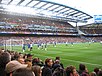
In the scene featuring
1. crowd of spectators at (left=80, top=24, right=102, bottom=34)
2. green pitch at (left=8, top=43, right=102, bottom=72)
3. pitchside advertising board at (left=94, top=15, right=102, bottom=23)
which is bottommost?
crowd of spectators at (left=80, top=24, right=102, bottom=34)

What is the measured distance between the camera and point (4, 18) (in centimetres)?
7950

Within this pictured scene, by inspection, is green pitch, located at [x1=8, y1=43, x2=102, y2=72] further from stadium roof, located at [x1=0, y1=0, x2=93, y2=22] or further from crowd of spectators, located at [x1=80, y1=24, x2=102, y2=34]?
crowd of spectators, located at [x1=80, y1=24, x2=102, y2=34]

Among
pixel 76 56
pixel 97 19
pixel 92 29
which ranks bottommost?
pixel 92 29

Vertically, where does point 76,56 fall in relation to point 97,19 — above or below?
below

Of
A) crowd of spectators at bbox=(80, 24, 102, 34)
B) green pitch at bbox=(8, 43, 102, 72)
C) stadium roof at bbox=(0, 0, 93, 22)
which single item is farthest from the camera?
crowd of spectators at bbox=(80, 24, 102, 34)

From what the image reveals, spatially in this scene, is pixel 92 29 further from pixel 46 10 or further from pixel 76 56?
pixel 76 56

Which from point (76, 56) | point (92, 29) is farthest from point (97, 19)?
point (76, 56)

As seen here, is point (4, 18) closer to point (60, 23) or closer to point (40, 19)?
point (40, 19)

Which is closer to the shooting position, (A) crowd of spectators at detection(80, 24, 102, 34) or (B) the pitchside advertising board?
(B) the pitchside advertising board

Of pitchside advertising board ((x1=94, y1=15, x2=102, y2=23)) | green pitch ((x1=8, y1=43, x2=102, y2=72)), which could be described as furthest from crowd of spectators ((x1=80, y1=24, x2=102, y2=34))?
green pitch ((x1=8, y1=43, x2=102, y2=72))

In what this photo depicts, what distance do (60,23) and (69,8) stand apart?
751 inches

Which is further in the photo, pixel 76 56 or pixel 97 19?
pixel 97 19

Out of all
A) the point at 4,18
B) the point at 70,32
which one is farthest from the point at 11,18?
the point at 70,32

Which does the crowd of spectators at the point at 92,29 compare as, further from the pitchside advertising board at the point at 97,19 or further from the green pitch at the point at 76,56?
the green pitch at the point at 76,56
